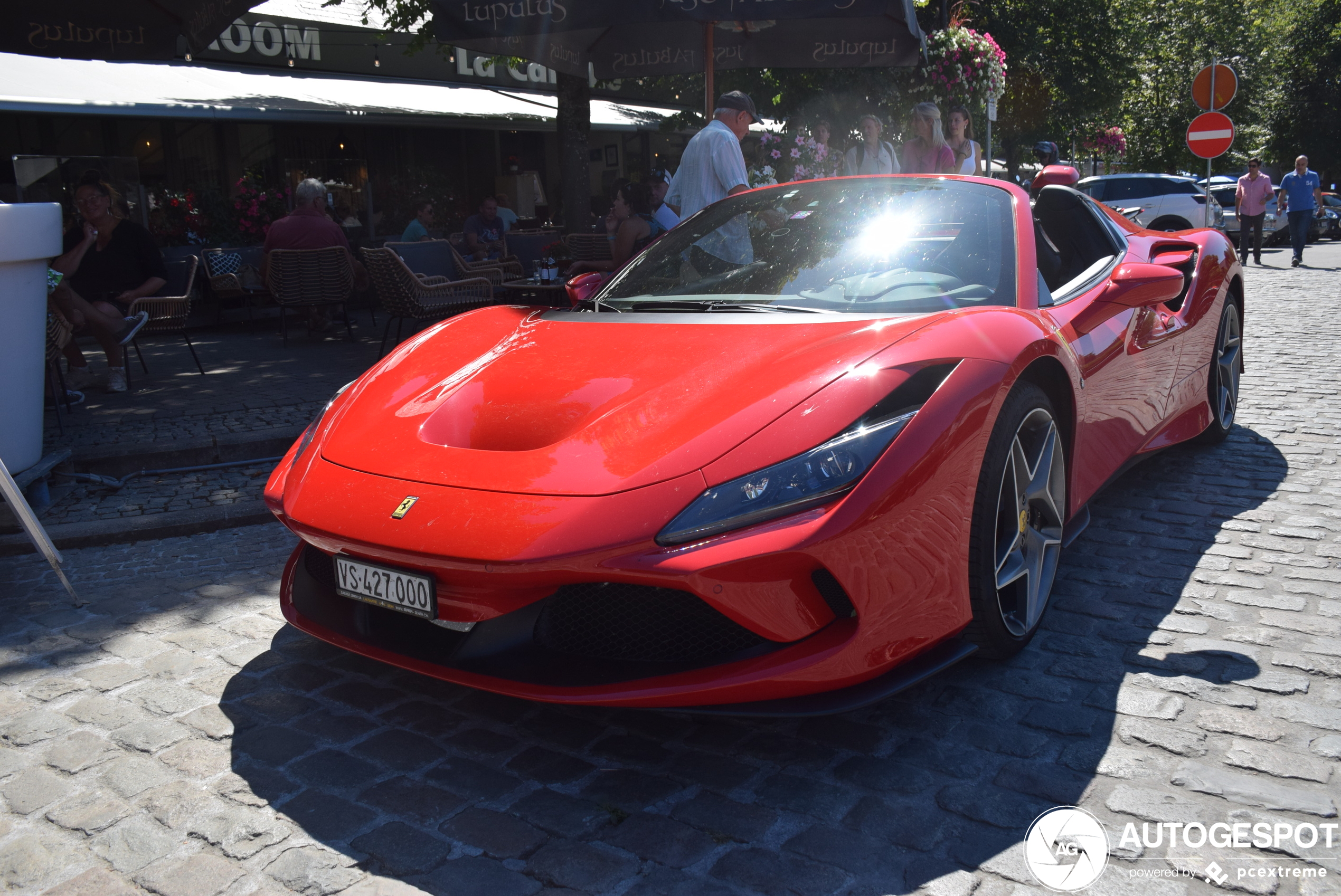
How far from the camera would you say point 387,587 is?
2.53 meters

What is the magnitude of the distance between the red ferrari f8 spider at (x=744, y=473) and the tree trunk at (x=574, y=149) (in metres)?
8.78

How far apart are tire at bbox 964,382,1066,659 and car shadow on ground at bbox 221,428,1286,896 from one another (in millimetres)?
163

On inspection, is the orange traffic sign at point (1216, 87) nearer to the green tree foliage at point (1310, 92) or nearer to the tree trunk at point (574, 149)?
the tree trunk at point (574, 149)

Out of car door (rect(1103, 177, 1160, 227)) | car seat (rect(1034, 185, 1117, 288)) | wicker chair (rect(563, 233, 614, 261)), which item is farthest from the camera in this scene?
car door (rect(1103, 177, 1160, 227))

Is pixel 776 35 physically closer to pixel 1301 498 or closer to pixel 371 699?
pixel 1301 498

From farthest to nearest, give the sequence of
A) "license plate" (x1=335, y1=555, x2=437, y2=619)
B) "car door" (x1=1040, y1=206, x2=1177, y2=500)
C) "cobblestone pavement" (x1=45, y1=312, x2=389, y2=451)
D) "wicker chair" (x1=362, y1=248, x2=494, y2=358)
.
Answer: "wicker chair" (x1=362, y1=248, x2=494, y2=358) → "cobblestone pavement" (x1=45, y1=312, x2=389, y2=451) → "car door" (x1=1040, y1=206, x2=1177, y2=500) → "license plate" (x1=335, y1=555, x2=437, y2=619)

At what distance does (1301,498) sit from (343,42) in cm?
1540

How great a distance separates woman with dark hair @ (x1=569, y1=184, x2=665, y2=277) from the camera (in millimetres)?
8289

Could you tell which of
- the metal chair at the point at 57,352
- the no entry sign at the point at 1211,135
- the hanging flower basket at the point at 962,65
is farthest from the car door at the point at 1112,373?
the no entry sign at the point at 1211,135

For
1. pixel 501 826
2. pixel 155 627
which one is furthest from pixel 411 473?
pixel 155 627

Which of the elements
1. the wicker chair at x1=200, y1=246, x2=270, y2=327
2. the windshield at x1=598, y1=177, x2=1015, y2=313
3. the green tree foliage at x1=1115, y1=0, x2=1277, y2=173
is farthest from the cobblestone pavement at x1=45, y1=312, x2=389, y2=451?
the green tree foliage at x1=1115, y1=0, x2=1277, y2=173

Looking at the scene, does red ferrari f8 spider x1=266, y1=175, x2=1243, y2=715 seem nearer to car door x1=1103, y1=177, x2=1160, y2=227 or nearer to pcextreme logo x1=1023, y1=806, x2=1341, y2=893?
pcextreme logo x1=1023, y1=806, x2=1341, y2=893

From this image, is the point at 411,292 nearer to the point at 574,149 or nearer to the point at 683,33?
the point at 683,33

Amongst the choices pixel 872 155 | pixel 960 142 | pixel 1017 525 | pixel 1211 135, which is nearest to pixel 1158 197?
pixel 1211 135
